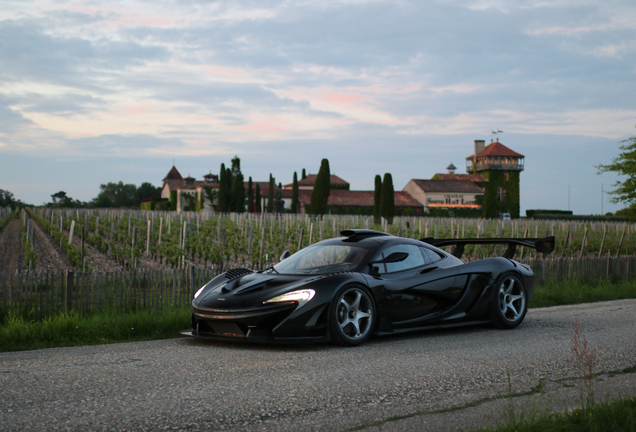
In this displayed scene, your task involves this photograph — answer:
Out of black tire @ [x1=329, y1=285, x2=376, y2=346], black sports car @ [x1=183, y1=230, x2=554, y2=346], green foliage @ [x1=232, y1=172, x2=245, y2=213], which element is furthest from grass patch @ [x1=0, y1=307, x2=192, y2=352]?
green foliage @ [x1=232, y1=172, x2=245, y2=213]

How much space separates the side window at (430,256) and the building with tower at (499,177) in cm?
9183

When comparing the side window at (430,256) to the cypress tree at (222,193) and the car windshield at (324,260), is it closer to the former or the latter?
the car windshield at (324,260)

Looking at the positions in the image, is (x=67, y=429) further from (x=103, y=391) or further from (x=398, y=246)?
(x=398, y=246)

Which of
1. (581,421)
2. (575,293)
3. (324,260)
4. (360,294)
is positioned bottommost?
(575,293)

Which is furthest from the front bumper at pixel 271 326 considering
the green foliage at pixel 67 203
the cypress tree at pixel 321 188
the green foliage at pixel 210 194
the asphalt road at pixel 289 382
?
the green foliage at pixel 67 203

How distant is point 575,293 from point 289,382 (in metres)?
10.5

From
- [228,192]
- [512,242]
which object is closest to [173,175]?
[228,192]

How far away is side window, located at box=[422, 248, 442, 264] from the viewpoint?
792cm

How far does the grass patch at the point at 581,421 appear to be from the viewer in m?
3.52

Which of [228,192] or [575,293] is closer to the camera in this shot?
[575,293]

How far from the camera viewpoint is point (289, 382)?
4.91 meters

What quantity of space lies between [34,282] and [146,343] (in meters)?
2.72

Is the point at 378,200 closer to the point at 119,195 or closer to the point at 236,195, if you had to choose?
the point at 236,195

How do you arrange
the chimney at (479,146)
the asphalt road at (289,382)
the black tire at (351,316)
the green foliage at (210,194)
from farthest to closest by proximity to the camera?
1. the green foliage at (210,194)
2. the chimney at (479,146)
3. the black tire at (351,316)
4. the asphalt road at (289,382)
